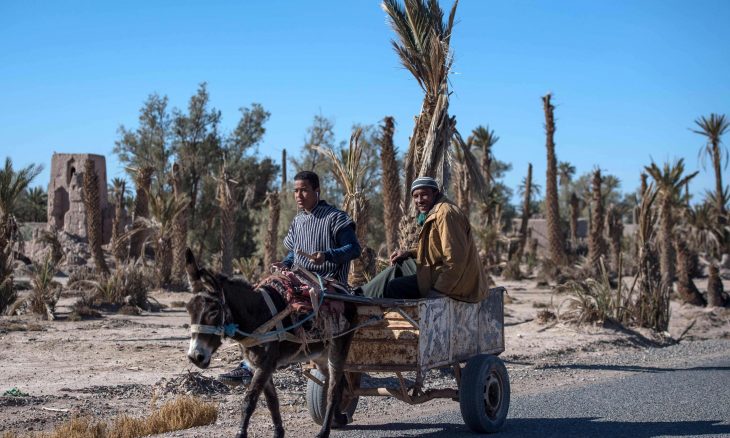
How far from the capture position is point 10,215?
791 inches

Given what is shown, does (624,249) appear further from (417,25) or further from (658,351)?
(417,25)

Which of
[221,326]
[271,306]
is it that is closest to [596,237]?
[271,306]

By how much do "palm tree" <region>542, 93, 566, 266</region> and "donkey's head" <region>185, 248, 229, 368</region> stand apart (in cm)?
3046

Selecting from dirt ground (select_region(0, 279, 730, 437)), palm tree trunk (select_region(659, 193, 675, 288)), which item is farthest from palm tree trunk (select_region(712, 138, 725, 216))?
dirt ground (select_region(0, 279, 730, 437))

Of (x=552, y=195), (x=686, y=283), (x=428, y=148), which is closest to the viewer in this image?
(x=428, y=148)

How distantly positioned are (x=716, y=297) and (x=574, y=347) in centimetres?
953

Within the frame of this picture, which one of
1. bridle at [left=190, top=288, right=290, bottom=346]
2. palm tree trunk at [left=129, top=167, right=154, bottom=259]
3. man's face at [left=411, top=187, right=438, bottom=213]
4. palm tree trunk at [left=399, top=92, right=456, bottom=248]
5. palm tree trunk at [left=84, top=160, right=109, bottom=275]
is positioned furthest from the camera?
palm tree trunk at [left=129, top=167, right=154, bottom=259]

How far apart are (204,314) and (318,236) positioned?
5.86ft

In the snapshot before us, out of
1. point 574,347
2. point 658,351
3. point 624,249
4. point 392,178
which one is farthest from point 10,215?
point 624,249

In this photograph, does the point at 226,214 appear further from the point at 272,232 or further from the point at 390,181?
the point at 390,181

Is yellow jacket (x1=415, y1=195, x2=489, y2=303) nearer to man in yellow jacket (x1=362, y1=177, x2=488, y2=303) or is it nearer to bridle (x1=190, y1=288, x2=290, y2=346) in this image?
man in yellow jacket (x1=362, y1=177, x2=488, y2=303)

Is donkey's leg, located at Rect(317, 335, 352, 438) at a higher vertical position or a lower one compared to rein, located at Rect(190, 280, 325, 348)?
lower

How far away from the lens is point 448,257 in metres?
8.12

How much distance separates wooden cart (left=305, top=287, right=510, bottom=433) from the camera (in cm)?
770
